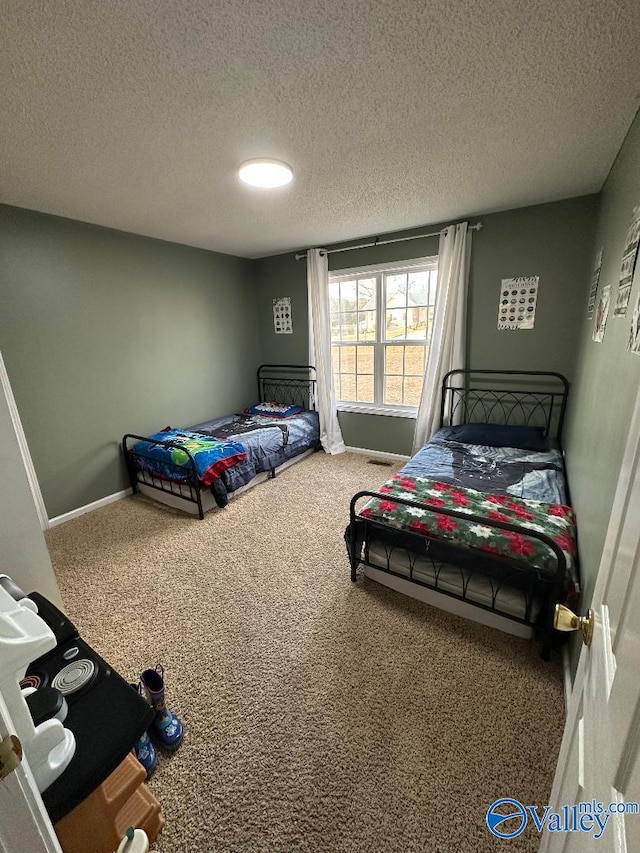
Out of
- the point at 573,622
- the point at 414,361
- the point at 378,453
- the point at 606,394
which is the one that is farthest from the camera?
the point at 378,453

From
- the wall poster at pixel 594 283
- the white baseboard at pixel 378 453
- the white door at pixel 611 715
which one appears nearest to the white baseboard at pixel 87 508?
the white baseboard at pixel 378 453

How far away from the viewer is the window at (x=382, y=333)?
3562 millimetres

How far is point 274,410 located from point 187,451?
1644mm

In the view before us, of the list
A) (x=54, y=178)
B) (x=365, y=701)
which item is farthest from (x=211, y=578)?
(x=54, y=178)

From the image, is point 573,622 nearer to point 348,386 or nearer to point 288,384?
point 348,386

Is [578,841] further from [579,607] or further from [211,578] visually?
[211,578]

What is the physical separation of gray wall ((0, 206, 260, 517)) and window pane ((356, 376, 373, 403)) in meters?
1.75

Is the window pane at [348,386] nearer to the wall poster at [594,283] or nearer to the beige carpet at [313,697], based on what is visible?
the beige carpet at [313,697]

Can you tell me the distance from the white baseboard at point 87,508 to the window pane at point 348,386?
2.59 metres

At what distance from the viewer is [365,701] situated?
143cm

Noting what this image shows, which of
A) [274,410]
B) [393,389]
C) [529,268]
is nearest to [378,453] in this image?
[393,389]

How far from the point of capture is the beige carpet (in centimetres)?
109

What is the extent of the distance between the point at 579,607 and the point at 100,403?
3629 mm

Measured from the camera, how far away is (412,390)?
3811 mm
